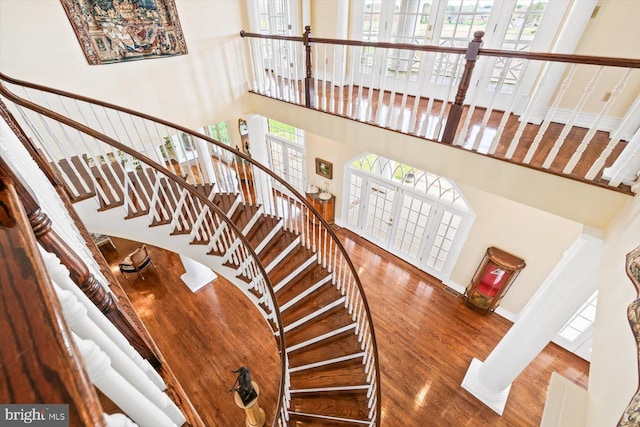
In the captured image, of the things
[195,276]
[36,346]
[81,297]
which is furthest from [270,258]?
[36,346]

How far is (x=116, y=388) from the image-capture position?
2.41 ft

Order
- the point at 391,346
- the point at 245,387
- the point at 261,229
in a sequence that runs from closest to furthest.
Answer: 1. the point at 245,387
2. the point at 261,229
3. the point at 391,346

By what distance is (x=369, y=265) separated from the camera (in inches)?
226

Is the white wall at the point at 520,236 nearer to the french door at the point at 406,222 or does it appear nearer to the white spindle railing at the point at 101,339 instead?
the french door at the point at 406,222

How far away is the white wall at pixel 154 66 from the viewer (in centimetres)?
321

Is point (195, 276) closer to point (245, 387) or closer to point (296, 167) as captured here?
point (245, 387)

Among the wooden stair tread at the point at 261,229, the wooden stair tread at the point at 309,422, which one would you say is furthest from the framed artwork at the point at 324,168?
the wooden stair tread at the point at 309,422

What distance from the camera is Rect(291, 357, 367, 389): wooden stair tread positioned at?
301 centimetres

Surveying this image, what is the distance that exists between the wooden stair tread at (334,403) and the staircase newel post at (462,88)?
2.92 m

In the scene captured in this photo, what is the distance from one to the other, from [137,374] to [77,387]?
621 mm

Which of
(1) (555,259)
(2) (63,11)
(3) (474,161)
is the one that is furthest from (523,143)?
(2) (63,11)

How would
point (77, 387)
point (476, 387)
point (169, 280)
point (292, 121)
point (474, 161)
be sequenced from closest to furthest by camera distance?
point (77, 387), point (474, 161), point (476, 387), point (292, 121), point (169, 280)

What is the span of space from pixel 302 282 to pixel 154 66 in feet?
13.0

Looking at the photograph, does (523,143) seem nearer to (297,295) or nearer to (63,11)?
(297,295)
